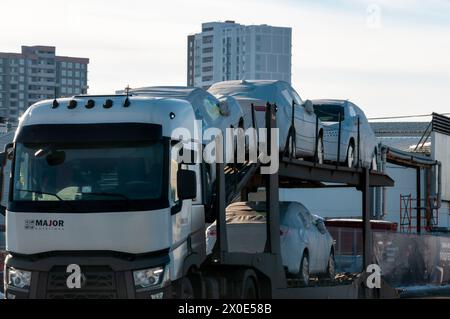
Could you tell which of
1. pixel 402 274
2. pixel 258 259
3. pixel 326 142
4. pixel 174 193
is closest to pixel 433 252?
pixel 402 274

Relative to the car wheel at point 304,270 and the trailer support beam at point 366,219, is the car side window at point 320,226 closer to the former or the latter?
the car wheel at point 304,270

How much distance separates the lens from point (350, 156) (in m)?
20.7

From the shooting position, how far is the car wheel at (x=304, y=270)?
17438 millimetres

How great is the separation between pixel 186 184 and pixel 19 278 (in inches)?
92.4

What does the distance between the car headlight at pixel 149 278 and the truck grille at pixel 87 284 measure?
0.91 feet

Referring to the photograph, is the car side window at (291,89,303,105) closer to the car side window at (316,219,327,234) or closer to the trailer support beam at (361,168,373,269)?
the car side window at (316,219,327,234)

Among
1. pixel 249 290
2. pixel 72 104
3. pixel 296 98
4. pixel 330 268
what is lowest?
pixel 330 268

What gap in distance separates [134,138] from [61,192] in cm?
111

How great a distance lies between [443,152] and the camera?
53219mm

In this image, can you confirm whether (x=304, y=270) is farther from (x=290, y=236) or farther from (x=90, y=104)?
(x=90, y=104)

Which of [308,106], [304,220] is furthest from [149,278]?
[308,106]

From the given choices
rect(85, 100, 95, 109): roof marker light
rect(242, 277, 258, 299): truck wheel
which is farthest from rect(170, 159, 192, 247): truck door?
rect(242, 277, 258, 299): truck wheel

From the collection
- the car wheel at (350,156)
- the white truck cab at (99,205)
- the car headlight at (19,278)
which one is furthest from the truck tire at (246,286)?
the car wheel at (350,156)

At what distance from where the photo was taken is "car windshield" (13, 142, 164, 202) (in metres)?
12.8
